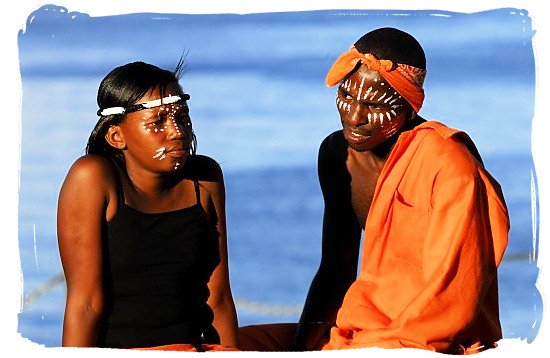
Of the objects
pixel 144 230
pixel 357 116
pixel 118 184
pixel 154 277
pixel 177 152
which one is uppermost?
pixel 357 116

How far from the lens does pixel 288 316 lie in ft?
19.5

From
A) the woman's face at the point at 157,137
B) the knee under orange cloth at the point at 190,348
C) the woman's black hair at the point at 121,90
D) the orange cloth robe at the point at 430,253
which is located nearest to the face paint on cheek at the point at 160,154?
the woman's face at the point at 157,137

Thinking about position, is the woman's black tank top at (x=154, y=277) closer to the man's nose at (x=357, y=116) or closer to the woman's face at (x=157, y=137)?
the woman's face at (x=157, y=137)

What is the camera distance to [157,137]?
478 cm

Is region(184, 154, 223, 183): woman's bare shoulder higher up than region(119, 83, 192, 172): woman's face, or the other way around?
region(119, 83, 192, 172): woman's face

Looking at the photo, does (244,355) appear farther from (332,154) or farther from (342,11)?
(342,11)

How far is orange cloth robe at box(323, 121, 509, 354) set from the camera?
14.9 feet

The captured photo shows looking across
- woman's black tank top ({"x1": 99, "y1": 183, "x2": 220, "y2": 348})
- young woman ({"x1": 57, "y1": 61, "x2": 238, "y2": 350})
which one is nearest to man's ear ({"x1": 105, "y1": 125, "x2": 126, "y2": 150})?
young woman ({"x1": 57, "y1": 61, "x2": 238, "y2": 350})

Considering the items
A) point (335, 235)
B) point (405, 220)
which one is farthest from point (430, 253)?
point (335, 235)

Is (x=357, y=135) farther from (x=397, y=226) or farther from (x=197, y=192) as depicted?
(x=197, y=192)

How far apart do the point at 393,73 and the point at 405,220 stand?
1.73 feet

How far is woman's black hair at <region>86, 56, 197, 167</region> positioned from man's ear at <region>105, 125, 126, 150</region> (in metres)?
0.01

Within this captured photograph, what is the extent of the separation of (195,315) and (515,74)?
11.3ft

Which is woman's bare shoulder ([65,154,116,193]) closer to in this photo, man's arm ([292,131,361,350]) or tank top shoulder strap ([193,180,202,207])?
tank top shoulder strap ([193,180,202,207])
